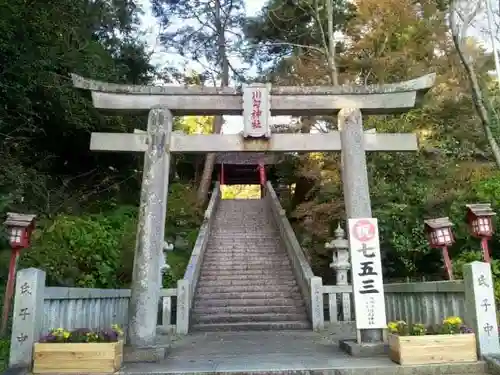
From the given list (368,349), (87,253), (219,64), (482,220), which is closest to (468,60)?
(482,220)

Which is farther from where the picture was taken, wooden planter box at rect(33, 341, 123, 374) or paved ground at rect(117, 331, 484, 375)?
paved ground at rect(117, 331, 484, 375)

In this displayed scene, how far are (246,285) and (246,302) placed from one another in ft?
2.78

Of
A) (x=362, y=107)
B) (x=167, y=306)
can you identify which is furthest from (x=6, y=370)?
(x=362, y=107)

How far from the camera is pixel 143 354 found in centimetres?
595

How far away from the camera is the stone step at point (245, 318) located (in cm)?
963

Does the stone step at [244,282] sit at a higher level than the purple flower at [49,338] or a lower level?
higher

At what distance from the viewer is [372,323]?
6102mm

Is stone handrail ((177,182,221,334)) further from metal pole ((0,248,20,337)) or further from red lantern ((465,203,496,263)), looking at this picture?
red lantern ((465,203,496,263))

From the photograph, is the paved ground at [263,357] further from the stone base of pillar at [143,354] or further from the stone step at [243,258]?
the stone step at [243,258]

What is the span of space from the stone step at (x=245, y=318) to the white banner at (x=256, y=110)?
14.7 feet

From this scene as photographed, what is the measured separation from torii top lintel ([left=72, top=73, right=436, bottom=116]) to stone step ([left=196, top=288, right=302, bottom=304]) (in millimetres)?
5064

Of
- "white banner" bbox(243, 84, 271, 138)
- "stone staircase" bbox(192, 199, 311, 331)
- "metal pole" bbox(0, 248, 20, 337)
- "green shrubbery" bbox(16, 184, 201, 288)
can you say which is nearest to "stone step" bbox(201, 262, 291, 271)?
"stone staircase" bbox(192, 199, 311, 331)

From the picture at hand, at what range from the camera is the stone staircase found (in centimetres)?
963

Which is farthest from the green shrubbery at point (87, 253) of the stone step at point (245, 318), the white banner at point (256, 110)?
the white banner at point (256, 110)
